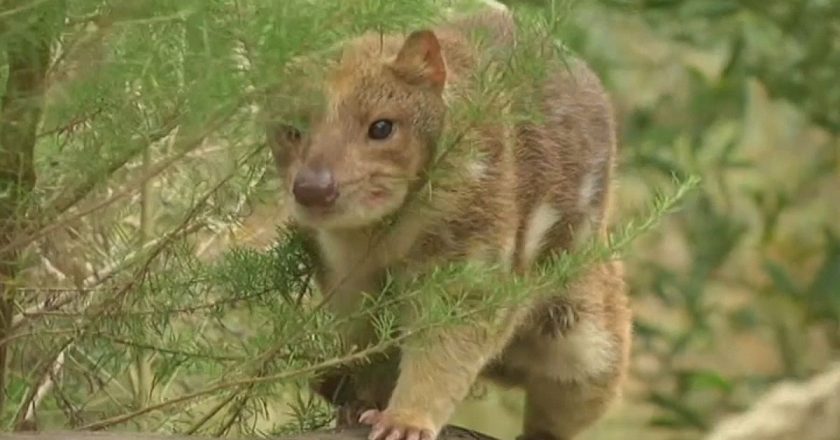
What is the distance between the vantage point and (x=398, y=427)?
248 cm

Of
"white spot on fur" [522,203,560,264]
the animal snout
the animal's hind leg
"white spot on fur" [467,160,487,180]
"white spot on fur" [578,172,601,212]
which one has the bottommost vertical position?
the animal's hind leg

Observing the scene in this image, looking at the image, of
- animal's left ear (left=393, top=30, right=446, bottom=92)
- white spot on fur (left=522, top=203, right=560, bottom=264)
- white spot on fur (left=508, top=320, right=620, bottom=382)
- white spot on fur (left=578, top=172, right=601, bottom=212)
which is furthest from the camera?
white spot on fur (left=508, top=320, right=620, bottom=382)

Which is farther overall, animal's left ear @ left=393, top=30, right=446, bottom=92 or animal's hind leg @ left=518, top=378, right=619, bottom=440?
animal's hind leg @ left=518, top=378, right=619, bottom=440

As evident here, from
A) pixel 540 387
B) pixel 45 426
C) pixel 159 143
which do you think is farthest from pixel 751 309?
pixel 159 143

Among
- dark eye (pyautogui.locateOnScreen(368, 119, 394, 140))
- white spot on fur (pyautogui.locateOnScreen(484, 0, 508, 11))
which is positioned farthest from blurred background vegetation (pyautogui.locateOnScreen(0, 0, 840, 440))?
dark eye (pyautogui.locateOnScreen(368, 119, 394, 140))

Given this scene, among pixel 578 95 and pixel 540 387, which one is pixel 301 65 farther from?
pixel 540 387

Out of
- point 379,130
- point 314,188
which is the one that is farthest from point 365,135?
point 314,188

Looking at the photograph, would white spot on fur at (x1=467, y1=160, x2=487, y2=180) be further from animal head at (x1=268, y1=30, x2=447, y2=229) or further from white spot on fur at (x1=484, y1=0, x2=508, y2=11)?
white spot on fur at (x1=484, y1=0, x2=508, y2=11)

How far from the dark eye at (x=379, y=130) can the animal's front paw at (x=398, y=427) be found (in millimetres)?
383

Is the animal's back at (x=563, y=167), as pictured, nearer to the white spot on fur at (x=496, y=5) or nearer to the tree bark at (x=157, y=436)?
the white spot on fur at (x=496, y=5)

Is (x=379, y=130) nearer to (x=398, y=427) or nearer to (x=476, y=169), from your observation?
(x=476, y=169)

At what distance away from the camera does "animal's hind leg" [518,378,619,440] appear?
3014 millimetres

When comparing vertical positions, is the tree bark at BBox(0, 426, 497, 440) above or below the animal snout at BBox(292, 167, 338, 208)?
below

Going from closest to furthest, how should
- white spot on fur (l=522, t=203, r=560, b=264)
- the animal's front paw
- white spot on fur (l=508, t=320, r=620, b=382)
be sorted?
the animal's front paw, white spot on fur (l=522, t=203, r=560, b=264), white spot on fur (l=508, t=320, r=620, b=382)
